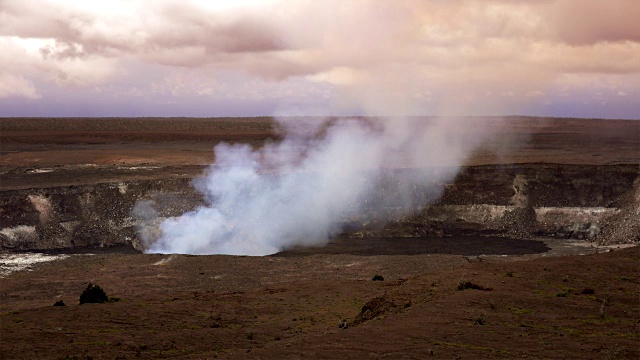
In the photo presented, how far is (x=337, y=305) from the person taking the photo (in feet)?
97.7

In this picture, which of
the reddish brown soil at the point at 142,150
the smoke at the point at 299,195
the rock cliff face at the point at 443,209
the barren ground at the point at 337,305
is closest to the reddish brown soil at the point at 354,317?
the barren ground at the point at 337,305

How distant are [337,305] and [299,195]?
105 feet

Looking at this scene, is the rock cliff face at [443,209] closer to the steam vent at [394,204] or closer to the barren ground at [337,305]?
the steam vent at [394,204]

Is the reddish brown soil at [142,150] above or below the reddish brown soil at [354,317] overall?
above

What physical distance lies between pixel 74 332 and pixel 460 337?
43.0 feet

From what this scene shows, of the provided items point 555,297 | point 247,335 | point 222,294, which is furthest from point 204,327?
point 555,297

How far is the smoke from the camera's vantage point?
173ft

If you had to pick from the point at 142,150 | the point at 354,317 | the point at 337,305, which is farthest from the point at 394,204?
the point at 142,150

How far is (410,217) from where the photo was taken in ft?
195

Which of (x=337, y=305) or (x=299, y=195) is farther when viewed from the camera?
(x=299, y=195)

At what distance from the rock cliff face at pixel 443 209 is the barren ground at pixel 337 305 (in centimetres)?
452

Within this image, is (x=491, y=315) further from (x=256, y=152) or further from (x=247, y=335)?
(x=256, y=152)

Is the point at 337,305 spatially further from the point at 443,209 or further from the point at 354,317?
the point at 443,209

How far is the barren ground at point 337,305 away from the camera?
2000 cm
